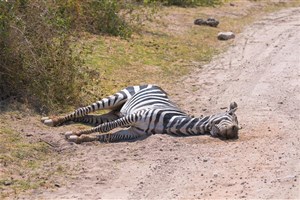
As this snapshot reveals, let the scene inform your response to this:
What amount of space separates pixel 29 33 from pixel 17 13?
0.34m

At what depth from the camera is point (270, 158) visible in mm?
8602

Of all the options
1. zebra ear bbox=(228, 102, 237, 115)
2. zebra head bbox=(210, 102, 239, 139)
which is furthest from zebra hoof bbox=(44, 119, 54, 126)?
zebra ear bbox=(228, 102, 237, 115)

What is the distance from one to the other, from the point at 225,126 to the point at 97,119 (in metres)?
2.26

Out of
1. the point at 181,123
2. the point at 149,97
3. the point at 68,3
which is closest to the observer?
the point at 181,123

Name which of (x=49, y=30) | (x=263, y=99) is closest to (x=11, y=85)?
(x=49, y=30)

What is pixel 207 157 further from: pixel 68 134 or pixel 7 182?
pixel 7 182

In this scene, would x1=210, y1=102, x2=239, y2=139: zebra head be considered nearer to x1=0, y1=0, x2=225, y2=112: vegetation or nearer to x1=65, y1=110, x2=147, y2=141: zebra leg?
x1=65, y1=110, x2=147, y2=141: zebra leg

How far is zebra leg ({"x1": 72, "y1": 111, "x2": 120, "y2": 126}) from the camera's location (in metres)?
11.0

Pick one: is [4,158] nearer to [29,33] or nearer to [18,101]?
[18,101]

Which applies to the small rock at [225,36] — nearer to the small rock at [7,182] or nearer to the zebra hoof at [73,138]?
the zebra hoof at [73,138]

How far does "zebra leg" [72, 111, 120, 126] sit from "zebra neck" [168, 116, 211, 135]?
4.85ft

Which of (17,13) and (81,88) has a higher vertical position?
(17,13)

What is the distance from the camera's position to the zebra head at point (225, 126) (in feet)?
31.4

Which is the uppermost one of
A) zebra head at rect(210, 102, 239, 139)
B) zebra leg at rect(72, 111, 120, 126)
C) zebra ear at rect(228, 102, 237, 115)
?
zebra ear at rect(228, 102, 237, 115)
